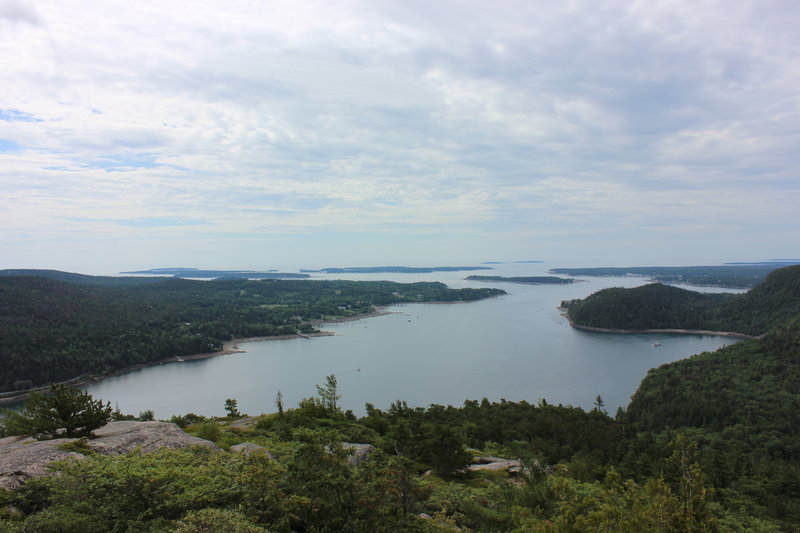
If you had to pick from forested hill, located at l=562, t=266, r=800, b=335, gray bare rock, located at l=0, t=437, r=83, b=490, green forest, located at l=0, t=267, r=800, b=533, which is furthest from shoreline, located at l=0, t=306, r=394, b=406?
forested hill, located at l=562, t=266, r=800, b=335

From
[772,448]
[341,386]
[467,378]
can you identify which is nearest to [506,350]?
[467,378]

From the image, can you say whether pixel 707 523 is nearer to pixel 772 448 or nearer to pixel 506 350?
pixel 772 448

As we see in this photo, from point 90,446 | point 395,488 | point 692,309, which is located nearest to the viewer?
point 395,488

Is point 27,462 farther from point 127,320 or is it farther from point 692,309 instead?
point 692,309

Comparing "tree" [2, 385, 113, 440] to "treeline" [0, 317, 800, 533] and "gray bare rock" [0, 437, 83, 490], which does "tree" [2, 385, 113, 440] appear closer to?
"gray bare rock" [0, 437, 83, 490]

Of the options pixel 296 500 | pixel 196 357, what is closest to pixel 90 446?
pixel 296 500
